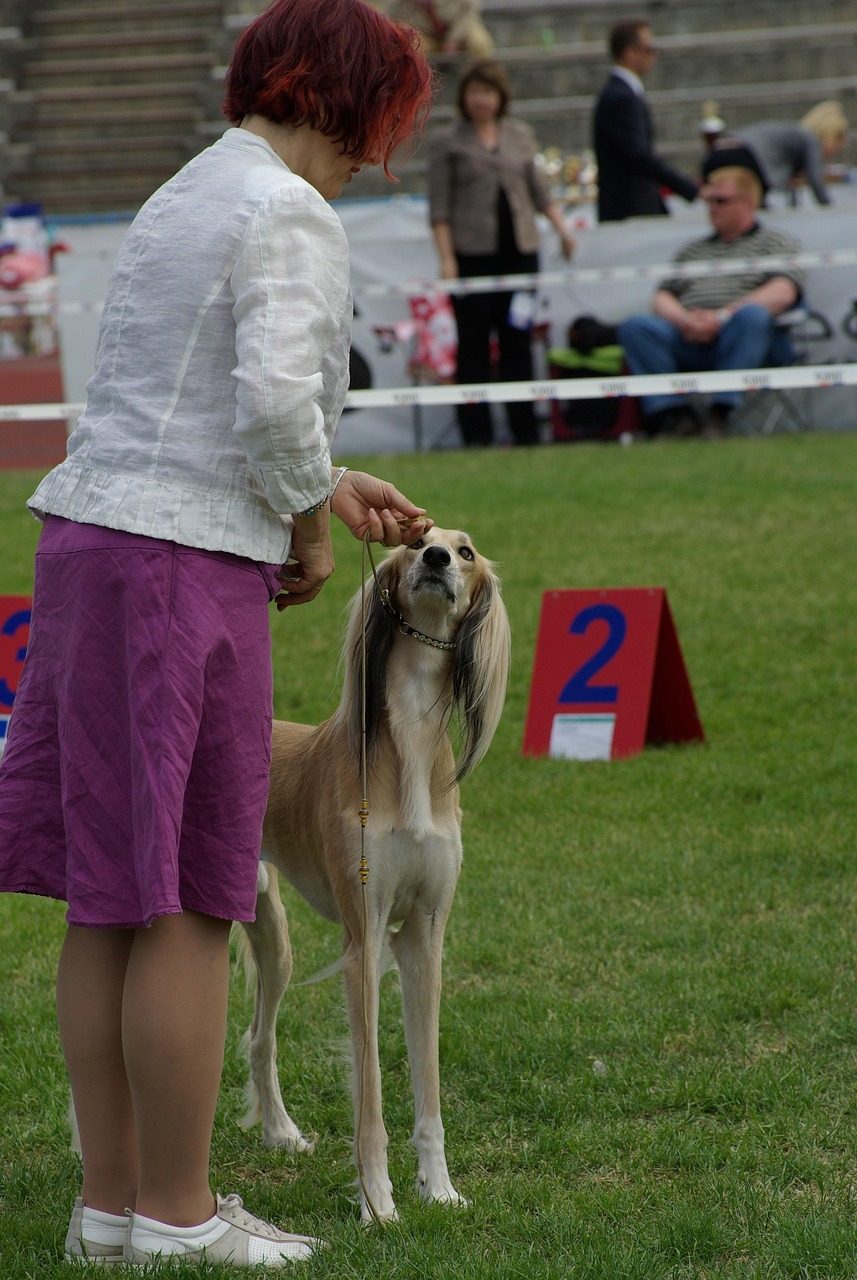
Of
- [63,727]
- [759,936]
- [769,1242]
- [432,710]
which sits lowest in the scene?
[759,936]

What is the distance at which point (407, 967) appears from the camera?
10.1 feet

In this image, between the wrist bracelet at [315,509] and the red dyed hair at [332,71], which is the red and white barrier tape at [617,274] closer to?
the red dyed hair at [332,71]

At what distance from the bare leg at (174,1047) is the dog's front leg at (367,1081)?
1.47ft

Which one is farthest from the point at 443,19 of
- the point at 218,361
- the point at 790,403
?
the point at 218,361

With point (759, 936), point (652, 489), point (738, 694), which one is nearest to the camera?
point (759, 936)

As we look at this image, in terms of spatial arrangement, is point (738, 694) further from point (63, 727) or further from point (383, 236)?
point (383, 236)

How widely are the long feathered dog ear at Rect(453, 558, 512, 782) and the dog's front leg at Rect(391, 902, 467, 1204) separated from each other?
31cm

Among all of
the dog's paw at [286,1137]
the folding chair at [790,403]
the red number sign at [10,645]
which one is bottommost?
the folding chair at [790,403]

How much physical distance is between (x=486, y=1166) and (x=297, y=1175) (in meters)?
0.39

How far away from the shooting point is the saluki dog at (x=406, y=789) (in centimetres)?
295

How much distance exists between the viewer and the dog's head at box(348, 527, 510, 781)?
3.05 meters

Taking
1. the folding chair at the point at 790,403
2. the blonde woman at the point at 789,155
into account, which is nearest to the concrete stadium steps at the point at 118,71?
the blonde woman at the point at 789,155

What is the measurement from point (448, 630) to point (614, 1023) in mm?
1165

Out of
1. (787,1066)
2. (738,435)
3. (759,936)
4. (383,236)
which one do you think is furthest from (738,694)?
(383,236)
